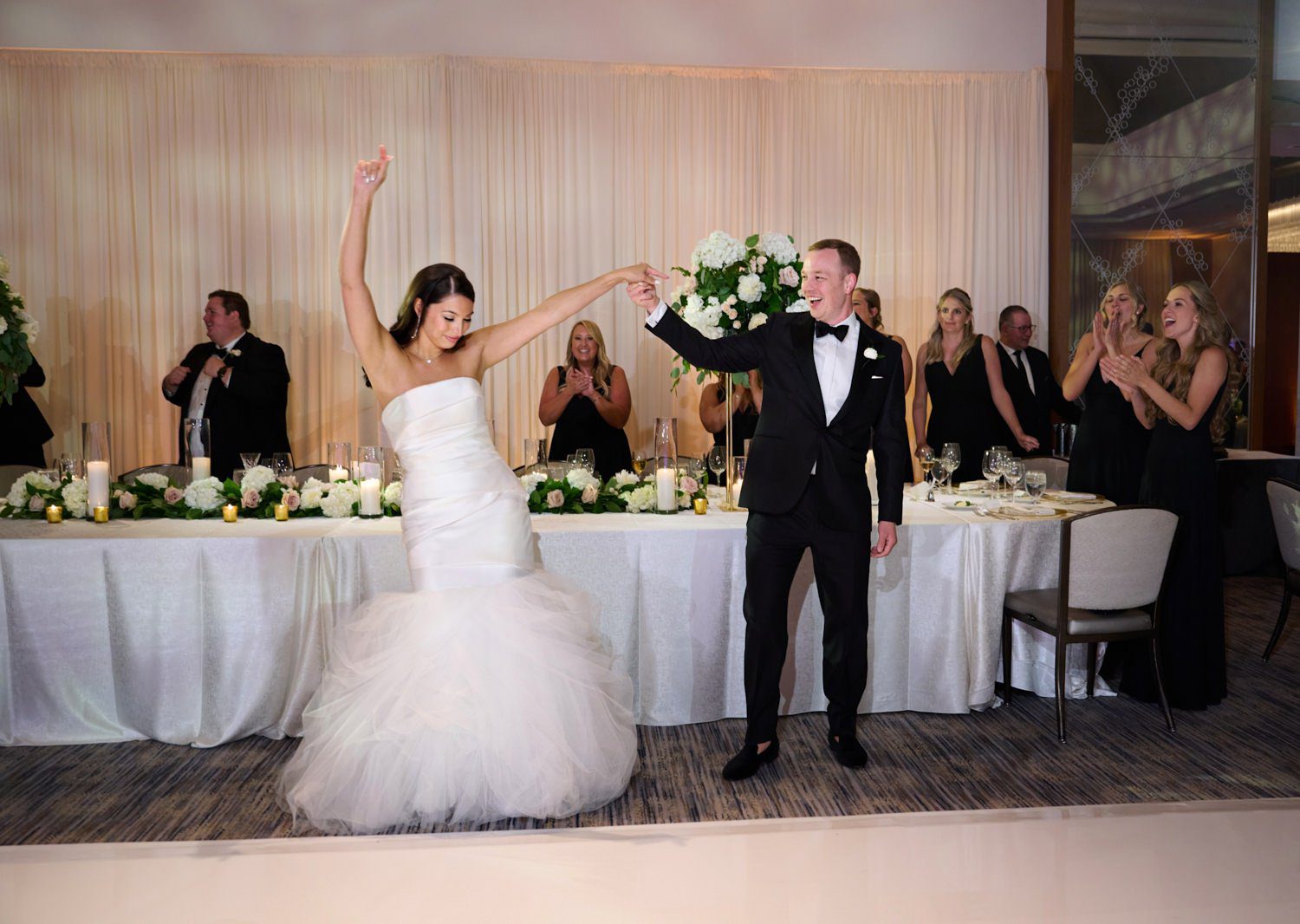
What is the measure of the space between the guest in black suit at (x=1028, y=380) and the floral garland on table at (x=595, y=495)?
11.5 feet

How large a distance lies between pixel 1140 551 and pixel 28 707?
4.30 meters

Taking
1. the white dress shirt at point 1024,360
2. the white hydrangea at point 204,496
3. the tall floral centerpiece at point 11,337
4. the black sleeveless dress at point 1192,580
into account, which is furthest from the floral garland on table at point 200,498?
the white dress shirt at point 1024,360

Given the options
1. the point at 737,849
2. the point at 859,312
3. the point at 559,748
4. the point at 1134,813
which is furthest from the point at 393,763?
the point at 859,312

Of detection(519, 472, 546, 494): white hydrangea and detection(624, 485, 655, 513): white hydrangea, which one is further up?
detection(519, 472, 546, 494): white hydrangea

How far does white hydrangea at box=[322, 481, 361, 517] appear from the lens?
4.41 metres

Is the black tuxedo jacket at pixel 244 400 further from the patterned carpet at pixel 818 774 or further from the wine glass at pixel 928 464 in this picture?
the wine glass at pixel 928 464

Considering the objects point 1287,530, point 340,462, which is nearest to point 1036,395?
point 1287,530

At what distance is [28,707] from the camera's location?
4.13 m

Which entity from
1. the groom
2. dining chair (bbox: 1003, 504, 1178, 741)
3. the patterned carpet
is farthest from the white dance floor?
dining chair (bbox: 1003, 504, 1178, 741)

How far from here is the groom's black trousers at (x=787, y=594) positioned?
3680mm

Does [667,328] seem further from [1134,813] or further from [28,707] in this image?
[28,707]

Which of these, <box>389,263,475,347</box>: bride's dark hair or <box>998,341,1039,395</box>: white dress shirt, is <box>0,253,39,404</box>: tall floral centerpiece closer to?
<box>389,263,475,347</box>: bride's dark hair

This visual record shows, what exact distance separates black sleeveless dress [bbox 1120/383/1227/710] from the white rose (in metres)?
1.93

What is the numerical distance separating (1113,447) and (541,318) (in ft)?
10.4
